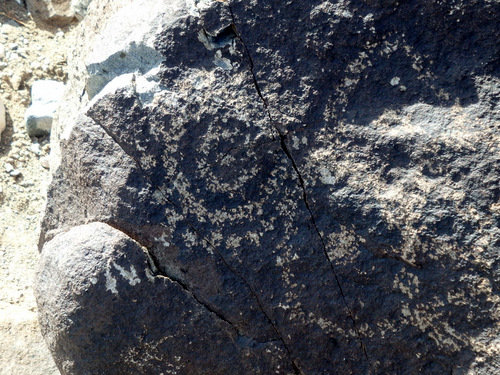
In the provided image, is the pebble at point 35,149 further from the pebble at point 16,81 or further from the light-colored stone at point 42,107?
the pebble at point 16,81

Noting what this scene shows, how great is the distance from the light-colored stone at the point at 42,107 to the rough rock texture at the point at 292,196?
103 cm

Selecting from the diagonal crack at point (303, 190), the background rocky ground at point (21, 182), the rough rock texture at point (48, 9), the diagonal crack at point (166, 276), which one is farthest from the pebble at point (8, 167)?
the diagonal crack at point (303, 190)

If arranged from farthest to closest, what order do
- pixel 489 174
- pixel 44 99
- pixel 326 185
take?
pixel 44 99 < pixel 326 185 < pixel 489 174

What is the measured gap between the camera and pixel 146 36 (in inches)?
55.9

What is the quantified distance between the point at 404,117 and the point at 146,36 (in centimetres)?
66

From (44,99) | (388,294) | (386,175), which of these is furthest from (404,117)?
(44,99)

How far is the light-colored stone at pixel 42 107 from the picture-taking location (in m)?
2.40

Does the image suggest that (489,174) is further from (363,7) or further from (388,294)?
(363,7)

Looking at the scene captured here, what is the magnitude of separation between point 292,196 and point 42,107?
149cm

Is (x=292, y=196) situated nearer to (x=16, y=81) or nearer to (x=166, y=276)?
(x=166, y=276)

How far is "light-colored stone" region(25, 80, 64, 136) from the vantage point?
2.40 m

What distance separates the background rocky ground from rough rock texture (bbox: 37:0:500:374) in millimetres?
422

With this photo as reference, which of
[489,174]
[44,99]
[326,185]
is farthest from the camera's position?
[44,99]

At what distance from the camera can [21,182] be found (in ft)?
7.54
